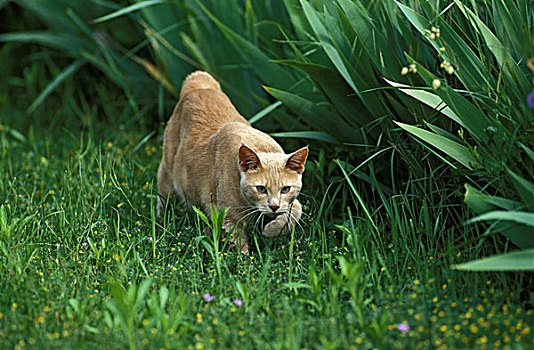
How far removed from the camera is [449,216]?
319 cm

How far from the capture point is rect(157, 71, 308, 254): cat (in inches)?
119

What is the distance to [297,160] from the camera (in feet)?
10.0

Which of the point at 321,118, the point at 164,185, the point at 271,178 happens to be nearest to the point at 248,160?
the point at 271,178

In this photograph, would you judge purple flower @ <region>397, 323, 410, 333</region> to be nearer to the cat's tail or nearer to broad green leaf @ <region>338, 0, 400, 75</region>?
broad green leaf @ <region>338, 0, 400, 75</region>

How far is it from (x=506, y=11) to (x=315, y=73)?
3.20 feet

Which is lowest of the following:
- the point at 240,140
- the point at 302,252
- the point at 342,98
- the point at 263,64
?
the point at 302,252

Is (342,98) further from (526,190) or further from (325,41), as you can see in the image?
(526,190)

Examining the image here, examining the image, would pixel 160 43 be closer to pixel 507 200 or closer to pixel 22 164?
pixel 22 164

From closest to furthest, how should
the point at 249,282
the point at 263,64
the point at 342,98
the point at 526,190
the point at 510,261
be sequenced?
the point at 510,261, the point at 526,190, the point at 249,282, the point at 342,98, the point at 263,64

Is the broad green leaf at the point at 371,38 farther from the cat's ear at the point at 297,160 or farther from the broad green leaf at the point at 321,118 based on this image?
the cat's ear at the point at 297,160

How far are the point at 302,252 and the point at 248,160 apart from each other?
0.49 metres

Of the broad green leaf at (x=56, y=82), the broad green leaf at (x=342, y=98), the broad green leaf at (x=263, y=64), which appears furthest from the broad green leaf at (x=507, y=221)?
the broad green leaf at (x=56, y=82)

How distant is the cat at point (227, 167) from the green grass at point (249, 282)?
0.13m

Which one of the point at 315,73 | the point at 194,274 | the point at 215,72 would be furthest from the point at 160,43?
the point at 194,274
